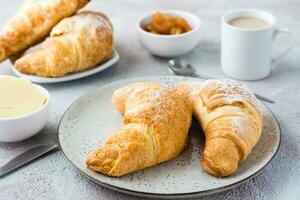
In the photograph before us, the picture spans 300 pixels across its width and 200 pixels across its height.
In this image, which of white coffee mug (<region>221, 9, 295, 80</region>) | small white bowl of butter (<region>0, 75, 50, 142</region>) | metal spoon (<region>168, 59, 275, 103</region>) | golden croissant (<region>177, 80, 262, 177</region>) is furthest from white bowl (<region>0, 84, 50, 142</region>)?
white coffee mug (<region>221, 9, 295, 80</region>)

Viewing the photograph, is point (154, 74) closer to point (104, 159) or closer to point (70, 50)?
point (70, 50)

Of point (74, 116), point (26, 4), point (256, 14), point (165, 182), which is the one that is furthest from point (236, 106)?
point (26, 4)

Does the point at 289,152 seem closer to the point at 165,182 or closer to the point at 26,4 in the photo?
the point at 165,182

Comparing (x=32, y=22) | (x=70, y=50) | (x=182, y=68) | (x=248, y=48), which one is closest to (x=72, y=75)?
(x=70, y=50)

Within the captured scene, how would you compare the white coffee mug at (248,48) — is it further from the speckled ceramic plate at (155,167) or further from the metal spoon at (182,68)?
the speckled ceramic plate at (155,167)

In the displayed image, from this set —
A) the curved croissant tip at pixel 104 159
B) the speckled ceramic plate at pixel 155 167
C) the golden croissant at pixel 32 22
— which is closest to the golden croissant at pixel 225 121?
the speckled ceramic plate at pixel 155 167

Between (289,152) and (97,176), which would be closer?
(97,176)
